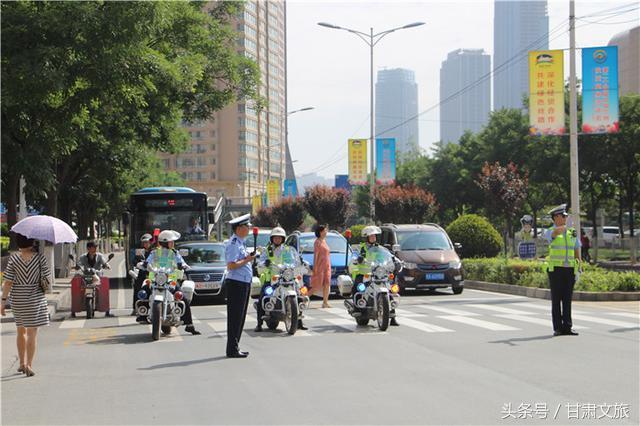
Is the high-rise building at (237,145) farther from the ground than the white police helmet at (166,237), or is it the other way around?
the high-rise building at (237,145)

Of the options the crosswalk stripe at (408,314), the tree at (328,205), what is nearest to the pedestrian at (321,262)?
the crosswalk stripe at (408,314)

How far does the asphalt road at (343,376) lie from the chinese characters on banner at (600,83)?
26.3ft

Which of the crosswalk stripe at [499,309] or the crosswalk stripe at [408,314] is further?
the crosswalk stripe at [499,309]

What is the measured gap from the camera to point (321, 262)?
18.4 m

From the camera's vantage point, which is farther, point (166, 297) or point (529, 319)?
point (529, 319)

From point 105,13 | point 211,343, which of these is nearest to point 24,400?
point 211,343

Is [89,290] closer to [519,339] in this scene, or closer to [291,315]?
[291,315]

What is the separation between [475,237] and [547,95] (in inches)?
324

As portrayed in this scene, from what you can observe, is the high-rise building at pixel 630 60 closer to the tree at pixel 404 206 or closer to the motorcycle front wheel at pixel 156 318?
the tree at pixel 404 206

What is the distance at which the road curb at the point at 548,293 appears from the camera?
64.9ft

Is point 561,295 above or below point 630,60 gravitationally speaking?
below

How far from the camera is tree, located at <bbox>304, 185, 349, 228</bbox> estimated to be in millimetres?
50781

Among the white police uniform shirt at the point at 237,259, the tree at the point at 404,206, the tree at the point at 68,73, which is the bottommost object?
the white police uniform shirt at the point at 237,259

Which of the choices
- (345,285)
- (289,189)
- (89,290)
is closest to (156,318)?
(345,285)
